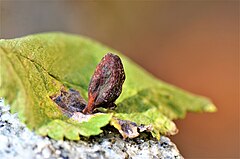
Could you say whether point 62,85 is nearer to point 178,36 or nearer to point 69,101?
point 69,101

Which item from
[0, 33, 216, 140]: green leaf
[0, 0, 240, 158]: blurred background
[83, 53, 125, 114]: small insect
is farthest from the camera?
[0, 0, 240, 158]: blurred background

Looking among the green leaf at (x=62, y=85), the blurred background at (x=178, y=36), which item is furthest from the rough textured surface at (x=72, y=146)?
the blurred background at (x=178, y=36)

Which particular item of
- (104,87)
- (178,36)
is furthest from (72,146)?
(178,36)

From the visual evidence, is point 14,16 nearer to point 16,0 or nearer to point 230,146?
point 16,0

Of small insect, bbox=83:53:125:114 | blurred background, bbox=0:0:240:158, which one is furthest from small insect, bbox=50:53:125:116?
blurred background, bbox=0:0:240:158

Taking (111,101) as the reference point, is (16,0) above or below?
above

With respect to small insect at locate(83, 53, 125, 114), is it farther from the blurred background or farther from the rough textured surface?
the blurred background

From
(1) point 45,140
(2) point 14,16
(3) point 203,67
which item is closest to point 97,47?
(1) point 45,140
